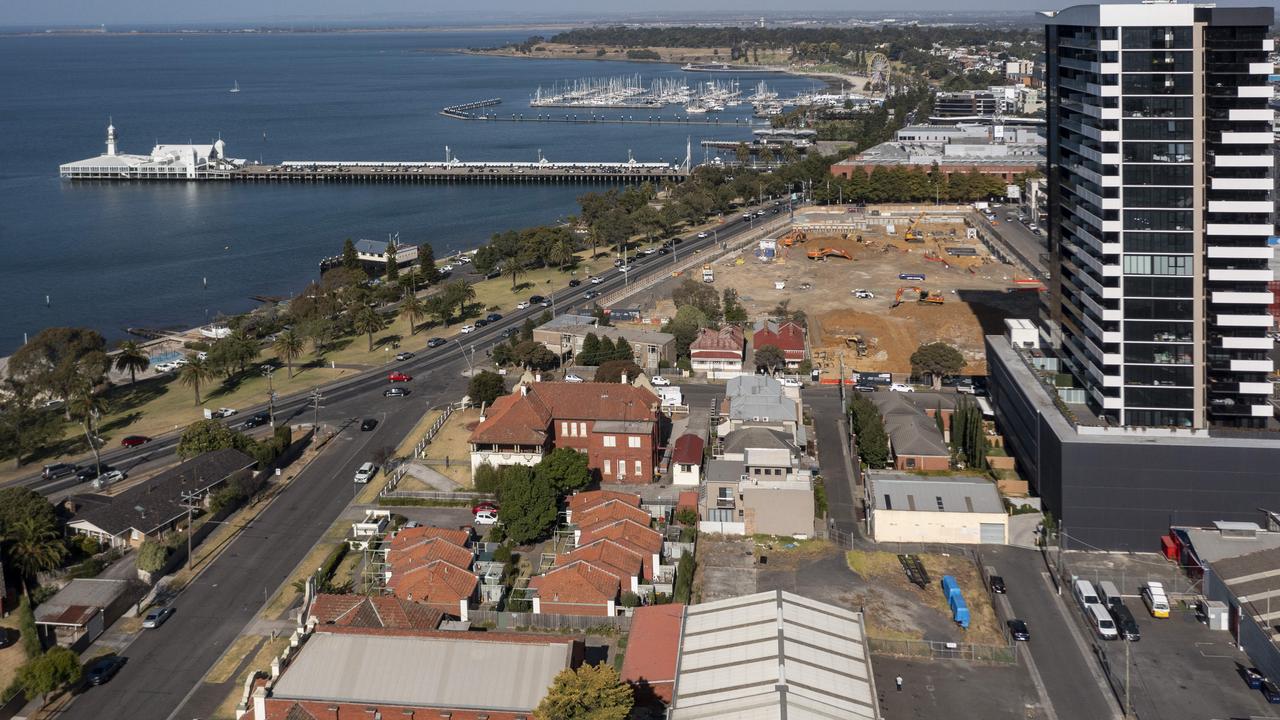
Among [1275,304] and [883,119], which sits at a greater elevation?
[883,119]

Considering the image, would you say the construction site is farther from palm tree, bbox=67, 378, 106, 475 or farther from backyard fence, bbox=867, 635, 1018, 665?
palm tree, bbox=67, 378, 106, 475

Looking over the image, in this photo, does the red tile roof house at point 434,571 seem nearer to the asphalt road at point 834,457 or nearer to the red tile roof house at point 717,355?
the asphalt road at point 834,457

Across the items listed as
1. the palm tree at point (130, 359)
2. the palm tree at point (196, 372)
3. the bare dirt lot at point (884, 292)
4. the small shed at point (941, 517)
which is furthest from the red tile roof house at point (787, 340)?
the palm tree at point (130, 359)

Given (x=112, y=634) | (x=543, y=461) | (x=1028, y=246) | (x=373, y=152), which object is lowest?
(x=112, y=634)

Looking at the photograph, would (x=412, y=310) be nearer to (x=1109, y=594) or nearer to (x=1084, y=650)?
(x=1109, y=594)

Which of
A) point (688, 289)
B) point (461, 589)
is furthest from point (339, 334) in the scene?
point (461, 589)

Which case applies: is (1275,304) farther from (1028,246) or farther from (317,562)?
(317,562)

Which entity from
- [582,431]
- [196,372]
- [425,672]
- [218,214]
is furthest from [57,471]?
[218,214]
